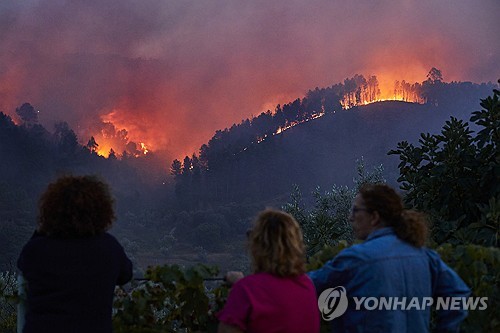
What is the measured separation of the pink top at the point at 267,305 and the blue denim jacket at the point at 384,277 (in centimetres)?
33

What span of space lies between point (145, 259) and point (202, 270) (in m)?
87.5

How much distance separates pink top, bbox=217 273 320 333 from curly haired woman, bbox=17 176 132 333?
76 cm

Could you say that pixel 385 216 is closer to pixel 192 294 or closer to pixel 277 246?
pixel 277 246

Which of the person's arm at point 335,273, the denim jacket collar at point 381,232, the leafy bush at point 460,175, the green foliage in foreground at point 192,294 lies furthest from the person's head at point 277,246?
the leafy bush at point 460,175

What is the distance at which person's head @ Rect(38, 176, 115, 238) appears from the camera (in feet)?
10.5

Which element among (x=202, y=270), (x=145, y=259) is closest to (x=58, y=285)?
(x=202, y=270)

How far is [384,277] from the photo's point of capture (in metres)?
3.08

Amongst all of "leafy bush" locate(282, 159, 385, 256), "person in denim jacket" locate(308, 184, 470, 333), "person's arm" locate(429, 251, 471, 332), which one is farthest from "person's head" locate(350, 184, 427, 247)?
"leafy bush" locate(282, 159, 385, 256)

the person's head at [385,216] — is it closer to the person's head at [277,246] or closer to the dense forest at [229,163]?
the person's head at [277,246]

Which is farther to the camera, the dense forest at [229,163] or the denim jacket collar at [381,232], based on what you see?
the dense forest at [229,163]

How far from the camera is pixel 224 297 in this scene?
11.8 ft

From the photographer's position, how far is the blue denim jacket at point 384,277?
10.2ft

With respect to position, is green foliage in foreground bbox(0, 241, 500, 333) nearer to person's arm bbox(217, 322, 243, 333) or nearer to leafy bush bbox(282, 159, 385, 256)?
person's arm bbox(217, 322, 243, 333)

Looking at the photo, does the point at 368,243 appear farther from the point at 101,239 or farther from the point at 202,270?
the point at 101,239
